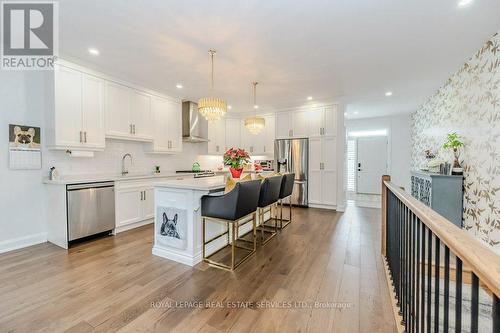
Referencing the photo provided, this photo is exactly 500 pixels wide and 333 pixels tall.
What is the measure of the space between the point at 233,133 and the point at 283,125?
1580 mm

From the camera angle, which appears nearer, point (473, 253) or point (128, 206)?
point (473, 253)

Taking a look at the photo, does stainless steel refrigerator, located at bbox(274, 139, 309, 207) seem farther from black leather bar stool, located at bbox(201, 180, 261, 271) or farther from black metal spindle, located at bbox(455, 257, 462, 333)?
black metal spindle, located at bbox(455, 257, 462, 333)

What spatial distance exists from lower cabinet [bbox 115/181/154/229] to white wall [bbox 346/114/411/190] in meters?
6.86

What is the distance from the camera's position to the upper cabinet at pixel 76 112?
3008mm

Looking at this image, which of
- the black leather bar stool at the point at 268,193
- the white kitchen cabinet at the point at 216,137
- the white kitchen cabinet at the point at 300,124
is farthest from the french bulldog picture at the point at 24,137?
the white kitchen cabinet at the point at 300,124

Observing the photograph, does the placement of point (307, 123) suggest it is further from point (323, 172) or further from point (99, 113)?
point (99, 113)

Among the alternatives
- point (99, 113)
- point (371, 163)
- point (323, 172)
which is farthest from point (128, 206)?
point (371, 163)

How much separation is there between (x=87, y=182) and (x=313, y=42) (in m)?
3.45

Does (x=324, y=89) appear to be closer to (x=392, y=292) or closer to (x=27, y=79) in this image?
(x=392, y=292)

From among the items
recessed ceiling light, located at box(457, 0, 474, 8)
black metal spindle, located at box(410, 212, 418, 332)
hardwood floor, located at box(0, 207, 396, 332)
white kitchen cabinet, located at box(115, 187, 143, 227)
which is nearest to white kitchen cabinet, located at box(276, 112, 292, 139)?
hardwood floor, located at box(0, 207, 396, 332)

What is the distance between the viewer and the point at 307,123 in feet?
17.7

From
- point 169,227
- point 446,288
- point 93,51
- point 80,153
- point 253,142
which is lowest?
point 169,227

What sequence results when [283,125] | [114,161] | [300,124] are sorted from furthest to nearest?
1. [283,125]
2. [300,124]
3. [114,161]

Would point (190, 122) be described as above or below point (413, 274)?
above
